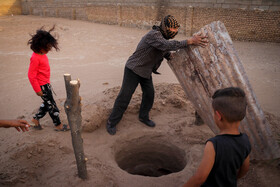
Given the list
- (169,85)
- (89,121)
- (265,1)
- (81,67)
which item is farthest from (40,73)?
(265,1)

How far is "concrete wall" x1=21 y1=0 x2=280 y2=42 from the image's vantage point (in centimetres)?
823

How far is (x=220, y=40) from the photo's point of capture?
2363mm

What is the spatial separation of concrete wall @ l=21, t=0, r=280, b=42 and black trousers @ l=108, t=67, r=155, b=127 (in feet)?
23.3

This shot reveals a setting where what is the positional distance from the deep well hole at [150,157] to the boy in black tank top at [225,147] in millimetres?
1618

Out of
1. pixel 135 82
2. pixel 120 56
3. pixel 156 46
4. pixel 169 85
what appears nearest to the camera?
pixel 156 46

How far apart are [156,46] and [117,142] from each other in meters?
1.49

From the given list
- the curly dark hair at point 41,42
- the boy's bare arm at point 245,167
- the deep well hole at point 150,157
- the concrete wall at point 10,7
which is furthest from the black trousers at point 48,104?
the concrete wall at point 10,7

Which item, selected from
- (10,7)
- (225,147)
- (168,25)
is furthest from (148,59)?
(10,7)

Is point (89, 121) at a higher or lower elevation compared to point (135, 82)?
lower

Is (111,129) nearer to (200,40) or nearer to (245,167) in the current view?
(200,40)

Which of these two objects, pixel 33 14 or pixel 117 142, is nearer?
pixel 117 142

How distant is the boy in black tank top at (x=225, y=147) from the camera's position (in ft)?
4.66

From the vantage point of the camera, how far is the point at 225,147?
1.42 m

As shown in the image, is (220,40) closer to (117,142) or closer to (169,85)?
(117,142)
